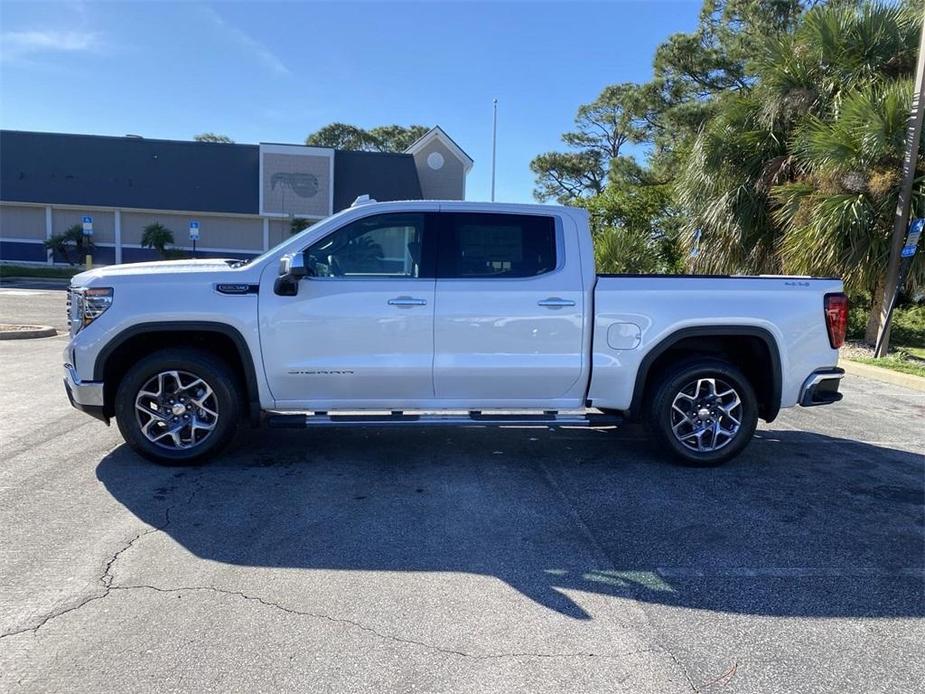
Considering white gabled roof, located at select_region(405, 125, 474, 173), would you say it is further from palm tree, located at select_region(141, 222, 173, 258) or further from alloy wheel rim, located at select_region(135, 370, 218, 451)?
alloy wheel rim, located at select_region(135, 370, 218, 451)

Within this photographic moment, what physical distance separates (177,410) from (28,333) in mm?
8275

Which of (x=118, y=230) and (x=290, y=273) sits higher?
(x=118, y=230)

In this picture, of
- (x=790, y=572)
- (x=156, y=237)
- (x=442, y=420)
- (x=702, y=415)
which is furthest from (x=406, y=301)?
(x=156, y=237)

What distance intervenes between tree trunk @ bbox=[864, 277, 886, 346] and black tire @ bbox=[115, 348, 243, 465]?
11255 millimetres

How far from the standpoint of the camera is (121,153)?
33.7 meters

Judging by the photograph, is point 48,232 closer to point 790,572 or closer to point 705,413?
point 705,413

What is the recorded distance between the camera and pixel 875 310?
12.8m

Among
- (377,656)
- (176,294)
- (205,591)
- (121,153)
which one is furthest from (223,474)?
(121,153)

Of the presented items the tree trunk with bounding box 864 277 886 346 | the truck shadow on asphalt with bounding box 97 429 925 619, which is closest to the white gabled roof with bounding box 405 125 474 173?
the tree trunk with bounding box 864 277 886 346

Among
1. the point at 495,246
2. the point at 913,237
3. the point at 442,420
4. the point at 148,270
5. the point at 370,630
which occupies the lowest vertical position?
the point at 370,630

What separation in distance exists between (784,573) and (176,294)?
4445mm

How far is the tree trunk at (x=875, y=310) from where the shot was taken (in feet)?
39.5

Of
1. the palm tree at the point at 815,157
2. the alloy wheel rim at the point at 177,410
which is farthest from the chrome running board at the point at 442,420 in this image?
the palm tree at the point at 815,157

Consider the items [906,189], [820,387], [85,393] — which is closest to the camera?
[85,393]
